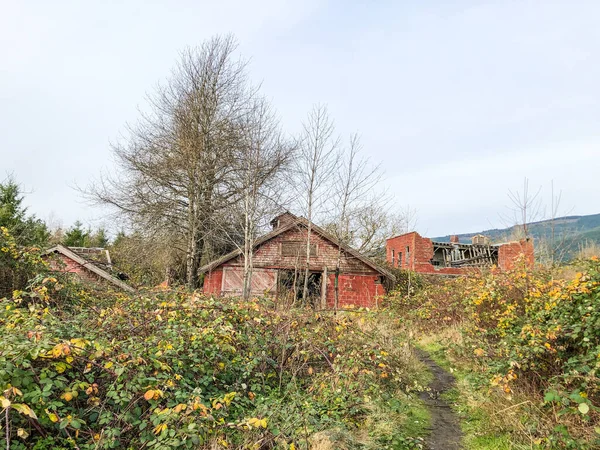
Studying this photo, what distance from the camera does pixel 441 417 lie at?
5.74 meters

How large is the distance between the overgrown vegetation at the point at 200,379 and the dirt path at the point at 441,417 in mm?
227

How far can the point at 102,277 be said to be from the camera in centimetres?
1809

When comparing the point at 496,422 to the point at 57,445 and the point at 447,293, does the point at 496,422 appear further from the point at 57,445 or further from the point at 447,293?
the point at 447,293

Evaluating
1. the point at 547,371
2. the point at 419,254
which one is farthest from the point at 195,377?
the point at 419,254

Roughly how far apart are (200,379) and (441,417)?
366cm

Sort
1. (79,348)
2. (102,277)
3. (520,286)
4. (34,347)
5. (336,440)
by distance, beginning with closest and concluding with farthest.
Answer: (34,347) → (79,348) → (336,440) → (520,286) → (102,277)

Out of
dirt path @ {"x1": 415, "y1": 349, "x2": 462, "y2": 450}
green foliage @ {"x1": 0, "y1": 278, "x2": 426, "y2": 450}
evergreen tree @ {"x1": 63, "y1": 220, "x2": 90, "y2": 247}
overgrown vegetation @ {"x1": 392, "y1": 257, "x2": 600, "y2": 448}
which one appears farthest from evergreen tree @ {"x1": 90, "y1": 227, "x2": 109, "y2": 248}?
overgrown vegetation @ {"x1": 392, "y1": 257, "x2": 600, "y2": 448}

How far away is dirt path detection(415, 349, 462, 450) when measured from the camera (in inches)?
193

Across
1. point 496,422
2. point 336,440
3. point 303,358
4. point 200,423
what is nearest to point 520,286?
point 496,422

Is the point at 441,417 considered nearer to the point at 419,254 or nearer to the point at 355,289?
the point at 355,289

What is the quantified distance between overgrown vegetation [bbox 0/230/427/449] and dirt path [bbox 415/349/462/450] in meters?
0.23

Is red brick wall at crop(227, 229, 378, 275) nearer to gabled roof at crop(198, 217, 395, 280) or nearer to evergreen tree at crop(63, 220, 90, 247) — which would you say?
gabled roof at crop(198, 217, 395, 280)

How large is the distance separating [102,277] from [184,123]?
28.0 feet

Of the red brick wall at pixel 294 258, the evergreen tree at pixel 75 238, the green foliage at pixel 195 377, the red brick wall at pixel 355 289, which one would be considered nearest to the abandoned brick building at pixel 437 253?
the red brick wall at pixel 355 289
